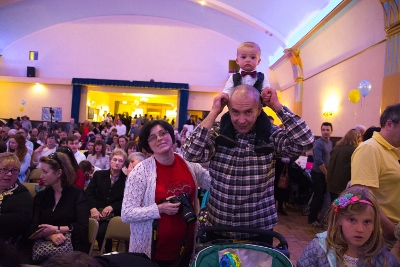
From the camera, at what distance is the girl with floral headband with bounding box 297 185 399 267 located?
162cm

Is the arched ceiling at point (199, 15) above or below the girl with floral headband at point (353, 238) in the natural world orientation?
above

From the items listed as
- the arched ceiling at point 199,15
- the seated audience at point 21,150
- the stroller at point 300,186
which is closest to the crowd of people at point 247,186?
the seated audience at point 21,150

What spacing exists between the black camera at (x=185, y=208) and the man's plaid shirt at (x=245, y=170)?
16 centimetres

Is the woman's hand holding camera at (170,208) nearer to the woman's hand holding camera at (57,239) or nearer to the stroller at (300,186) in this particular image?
the woman's hand holding camera at (57,239)

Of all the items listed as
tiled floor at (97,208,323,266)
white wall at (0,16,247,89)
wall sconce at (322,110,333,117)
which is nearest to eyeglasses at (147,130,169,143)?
tiled floor at (97,208,323,266)

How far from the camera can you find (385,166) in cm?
192

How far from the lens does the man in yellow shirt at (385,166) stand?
6.20 ft

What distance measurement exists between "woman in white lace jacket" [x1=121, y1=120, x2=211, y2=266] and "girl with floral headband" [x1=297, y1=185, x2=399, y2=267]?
27.8 inches

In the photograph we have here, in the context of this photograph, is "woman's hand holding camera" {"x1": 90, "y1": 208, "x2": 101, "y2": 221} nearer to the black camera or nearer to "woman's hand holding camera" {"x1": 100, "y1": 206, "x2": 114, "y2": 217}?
"woman's hand holding camera" {"x1": 100, "y1": 206, "x2": 114, "y2": 217}

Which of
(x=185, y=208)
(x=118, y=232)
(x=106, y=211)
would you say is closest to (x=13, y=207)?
(x=118, y=232)

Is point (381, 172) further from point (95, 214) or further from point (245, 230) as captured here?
point (95, 214)

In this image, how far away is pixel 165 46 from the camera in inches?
705

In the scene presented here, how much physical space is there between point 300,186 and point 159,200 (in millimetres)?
5552

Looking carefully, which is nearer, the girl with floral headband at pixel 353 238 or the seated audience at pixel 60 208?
the girl with floral headband at pixel 353 238
